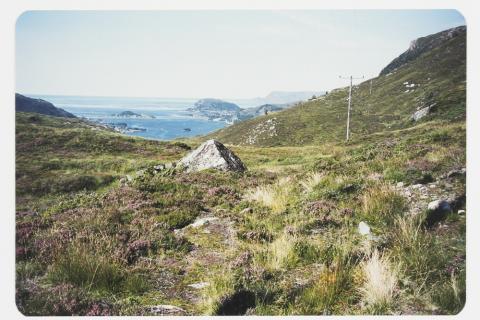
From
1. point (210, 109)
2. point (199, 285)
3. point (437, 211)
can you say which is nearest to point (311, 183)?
point (437, 211)

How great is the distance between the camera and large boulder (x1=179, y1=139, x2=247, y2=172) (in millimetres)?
14820

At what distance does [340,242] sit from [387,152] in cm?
608

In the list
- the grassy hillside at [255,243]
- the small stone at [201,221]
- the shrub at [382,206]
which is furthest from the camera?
the small stone at [201,221]

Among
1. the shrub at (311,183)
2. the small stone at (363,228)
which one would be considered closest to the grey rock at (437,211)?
the small stone at (363,228)

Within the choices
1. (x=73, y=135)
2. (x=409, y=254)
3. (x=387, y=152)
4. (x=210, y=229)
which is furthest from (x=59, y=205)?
(x=73, y=135)

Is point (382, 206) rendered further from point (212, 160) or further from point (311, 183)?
point (212, 160)

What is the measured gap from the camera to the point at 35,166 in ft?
29.1

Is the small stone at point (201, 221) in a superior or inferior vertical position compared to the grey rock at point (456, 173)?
inferior

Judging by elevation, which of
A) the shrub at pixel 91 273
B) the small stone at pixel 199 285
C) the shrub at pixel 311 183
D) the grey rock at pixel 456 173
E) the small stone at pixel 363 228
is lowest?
the small stone at pixel 199 285

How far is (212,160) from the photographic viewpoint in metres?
15.2

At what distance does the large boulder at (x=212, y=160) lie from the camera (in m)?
14.8

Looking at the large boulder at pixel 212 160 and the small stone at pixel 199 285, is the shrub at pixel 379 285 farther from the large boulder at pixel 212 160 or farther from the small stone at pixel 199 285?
the large boulder at pixel 212 160

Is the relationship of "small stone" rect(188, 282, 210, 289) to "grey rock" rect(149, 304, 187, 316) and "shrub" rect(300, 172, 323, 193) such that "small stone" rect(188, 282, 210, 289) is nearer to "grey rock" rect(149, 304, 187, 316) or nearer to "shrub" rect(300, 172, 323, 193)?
"grey rock" rect(149, 304, 187, 316)

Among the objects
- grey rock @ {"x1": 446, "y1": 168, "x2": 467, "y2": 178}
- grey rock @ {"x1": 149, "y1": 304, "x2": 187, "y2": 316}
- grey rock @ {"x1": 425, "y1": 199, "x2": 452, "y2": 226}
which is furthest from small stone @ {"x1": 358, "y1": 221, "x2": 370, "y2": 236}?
grey rock @ {"x1": 149, "y1": 304, "x2": 187, "y2": 316}
